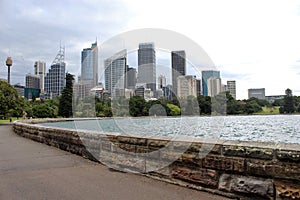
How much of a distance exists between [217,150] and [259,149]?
525 mm

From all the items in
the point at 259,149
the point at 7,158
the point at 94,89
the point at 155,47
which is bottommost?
the point at 7,158

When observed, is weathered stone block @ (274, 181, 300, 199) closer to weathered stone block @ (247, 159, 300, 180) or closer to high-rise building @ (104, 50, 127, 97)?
weathered stone block @ (247, 159, 300, 180)

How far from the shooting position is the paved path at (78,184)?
3326 millimetres

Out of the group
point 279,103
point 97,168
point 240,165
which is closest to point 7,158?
point 97,168

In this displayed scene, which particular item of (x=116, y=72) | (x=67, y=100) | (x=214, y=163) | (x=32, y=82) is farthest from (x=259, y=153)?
(x=32, y=82)

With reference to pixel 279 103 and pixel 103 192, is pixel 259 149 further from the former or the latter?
pixel 279 103

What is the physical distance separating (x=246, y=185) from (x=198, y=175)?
0.66 m

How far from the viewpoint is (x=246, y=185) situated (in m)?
2.98

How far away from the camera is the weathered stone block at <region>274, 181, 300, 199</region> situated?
264 centimetres

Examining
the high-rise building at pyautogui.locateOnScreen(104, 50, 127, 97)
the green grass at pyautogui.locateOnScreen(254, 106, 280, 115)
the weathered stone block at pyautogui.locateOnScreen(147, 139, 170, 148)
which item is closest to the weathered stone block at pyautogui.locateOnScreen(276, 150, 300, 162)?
the weathered stone block at pyautogui.locateOnScreen(147, 139, 170, 148)

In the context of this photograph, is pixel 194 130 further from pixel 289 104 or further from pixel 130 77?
pixel 289 104

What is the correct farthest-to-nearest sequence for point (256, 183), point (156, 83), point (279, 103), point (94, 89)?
1. point (279, 103)
2. point (94, 89)
3. point (156, 83)
4. point (256, 183)

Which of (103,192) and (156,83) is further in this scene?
(156,83)

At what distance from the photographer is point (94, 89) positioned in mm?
7723
